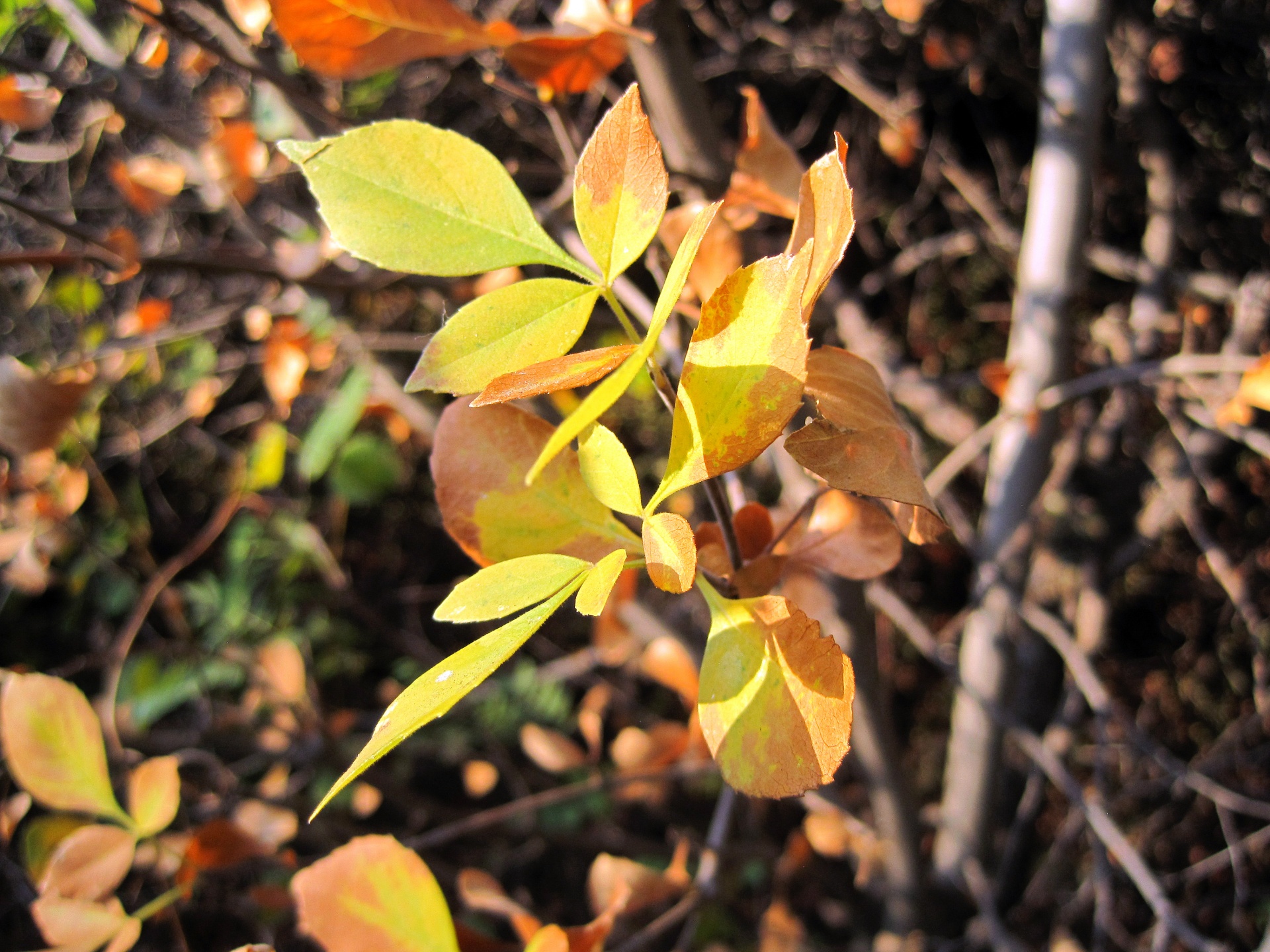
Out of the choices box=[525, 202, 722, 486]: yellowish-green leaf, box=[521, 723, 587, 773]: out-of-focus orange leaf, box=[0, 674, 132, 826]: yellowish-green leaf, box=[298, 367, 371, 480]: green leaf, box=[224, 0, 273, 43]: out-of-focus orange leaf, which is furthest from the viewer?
box=[298, 367, 371, 480]: green leaf

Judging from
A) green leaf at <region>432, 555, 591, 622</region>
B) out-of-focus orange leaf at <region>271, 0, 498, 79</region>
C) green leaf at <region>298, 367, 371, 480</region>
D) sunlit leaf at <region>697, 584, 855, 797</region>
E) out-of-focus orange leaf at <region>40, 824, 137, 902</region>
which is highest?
out-of-focus orange leaf at <region>271, 0, 498, 79</region>

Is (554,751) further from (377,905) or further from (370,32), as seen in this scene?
(370,32)

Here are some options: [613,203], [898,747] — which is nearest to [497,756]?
[898,747]

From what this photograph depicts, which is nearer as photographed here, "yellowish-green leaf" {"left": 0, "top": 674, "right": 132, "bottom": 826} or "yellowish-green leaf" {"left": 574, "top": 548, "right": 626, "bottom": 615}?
"yellowish-green leaf" {"left": 574, "top": 548, "right": 626, "bottom": 615}

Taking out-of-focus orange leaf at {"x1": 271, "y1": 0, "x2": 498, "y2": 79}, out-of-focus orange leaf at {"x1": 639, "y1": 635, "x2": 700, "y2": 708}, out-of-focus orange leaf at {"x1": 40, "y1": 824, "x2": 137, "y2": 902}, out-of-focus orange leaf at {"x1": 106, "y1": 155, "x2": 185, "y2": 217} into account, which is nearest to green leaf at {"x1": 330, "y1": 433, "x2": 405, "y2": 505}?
out-of-focus orange leaf at {"x1": 106, "y1": 155, "x2": 185, "y2": 217}

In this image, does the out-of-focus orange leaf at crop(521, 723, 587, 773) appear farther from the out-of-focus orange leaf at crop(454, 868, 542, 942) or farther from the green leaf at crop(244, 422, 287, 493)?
the green leaf at crop(244, 422, 287, 493)

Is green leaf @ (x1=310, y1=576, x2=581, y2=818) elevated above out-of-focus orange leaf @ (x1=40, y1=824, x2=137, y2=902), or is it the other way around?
green leaf @ (x1=310, y1=576, x2=581, y2=818)

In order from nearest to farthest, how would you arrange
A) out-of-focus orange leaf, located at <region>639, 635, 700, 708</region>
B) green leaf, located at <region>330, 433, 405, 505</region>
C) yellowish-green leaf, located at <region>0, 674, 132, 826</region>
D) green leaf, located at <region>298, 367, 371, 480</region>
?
yellowish-green leaf, located at <region>0, 674, 132, 826</region>, out-of-focus orange leaf, located at <region>639, 635, 700, 708</region>, green leaf, located at <region>298, 367, 371, 480</region>, green leaf, located at <region>330, 433, 405, 505</region>
